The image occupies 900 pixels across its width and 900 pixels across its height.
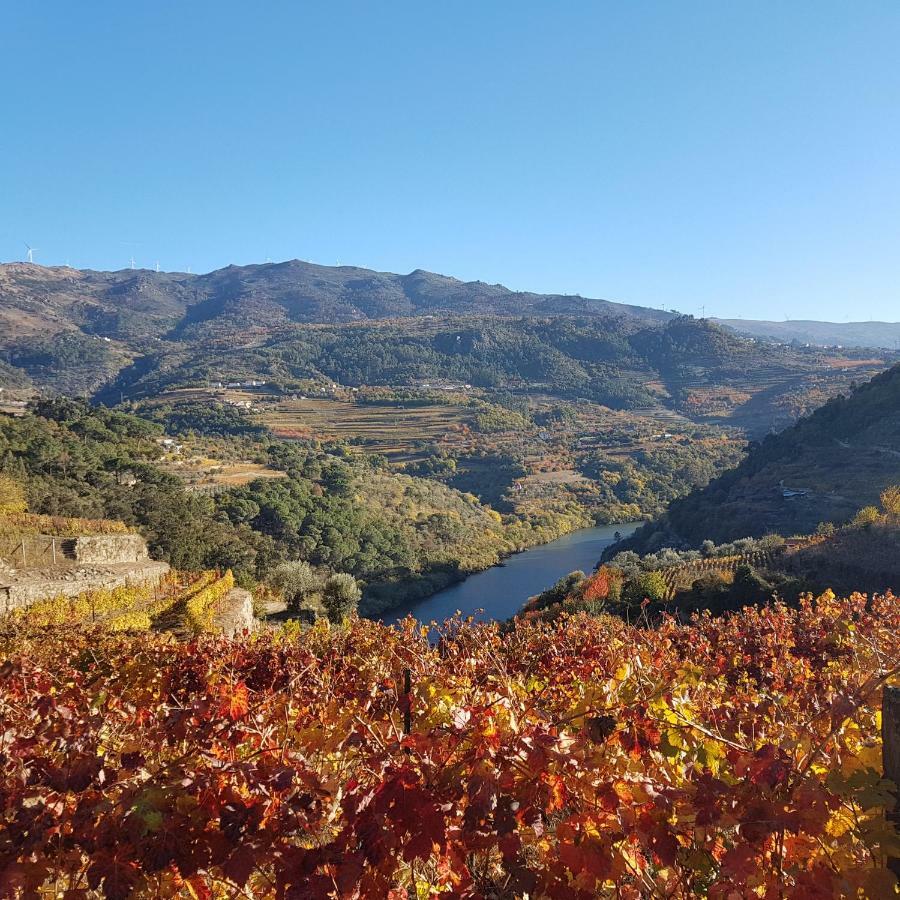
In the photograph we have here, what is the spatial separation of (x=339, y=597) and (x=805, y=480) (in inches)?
1207

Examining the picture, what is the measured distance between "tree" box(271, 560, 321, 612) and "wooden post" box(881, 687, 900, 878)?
1897 centimetres

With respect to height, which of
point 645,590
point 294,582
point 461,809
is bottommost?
point 294,582

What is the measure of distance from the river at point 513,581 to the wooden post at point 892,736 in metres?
24.5

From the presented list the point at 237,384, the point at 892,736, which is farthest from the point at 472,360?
the point at 892,736

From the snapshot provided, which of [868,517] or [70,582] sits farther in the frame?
[868,517]

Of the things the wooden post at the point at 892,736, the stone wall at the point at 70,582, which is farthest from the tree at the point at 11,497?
the wooden post at the point at 892,736

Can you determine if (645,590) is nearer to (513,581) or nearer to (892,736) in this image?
(892,736)

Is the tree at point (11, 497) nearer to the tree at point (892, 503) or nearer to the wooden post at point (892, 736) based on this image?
the wooden post at point (892, 736)

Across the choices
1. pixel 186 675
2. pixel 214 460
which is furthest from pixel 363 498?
pixel 186 675

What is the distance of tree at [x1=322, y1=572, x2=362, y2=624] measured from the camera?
1884cm

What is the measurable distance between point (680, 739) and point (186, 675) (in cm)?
440

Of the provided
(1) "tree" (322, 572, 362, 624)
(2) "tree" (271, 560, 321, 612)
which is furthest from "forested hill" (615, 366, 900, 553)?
(2) "tree" (271, 560, 321, 612)

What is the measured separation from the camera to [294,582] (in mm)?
21328

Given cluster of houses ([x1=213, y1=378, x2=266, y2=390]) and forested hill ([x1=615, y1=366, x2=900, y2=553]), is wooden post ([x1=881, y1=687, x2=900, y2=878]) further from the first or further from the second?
cluster of houses ([x1=213, y1=378, x2=266, y2=390])
